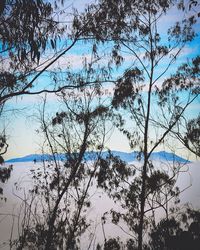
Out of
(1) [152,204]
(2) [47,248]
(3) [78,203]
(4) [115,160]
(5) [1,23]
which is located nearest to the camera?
(5) [1,23]

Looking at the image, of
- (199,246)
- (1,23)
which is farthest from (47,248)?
(1,23)

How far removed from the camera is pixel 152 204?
55.0 ft

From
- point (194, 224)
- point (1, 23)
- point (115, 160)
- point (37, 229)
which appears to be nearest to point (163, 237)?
point (194, 224)

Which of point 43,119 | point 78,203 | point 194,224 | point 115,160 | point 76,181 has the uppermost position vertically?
point 43,119

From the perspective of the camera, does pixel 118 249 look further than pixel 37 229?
Yes

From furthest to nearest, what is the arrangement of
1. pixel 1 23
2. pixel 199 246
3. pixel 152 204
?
pixel 152 204 < pixel 199 246 < pixel 1 23

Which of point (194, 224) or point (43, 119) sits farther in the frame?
point (194, 224)

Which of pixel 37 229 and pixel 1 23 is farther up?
pixel 1 23

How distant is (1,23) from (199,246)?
13170 millimetres

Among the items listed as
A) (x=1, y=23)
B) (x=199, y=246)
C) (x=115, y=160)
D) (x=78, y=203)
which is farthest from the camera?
(x=115, y=160)

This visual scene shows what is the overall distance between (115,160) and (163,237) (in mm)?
6402

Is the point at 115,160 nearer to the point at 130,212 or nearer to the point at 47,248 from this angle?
the point at 130,212

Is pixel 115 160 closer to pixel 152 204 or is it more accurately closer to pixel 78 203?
pixel 78 203

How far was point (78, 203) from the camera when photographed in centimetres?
1392
